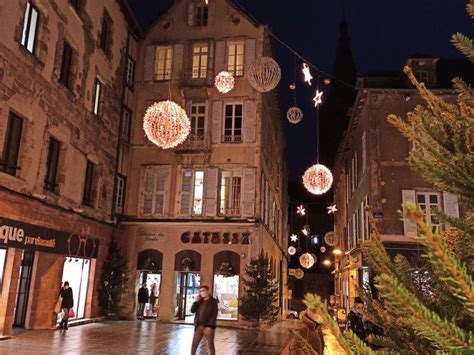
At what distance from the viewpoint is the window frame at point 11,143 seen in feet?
43.0

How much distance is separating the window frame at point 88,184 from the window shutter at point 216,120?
620 centimetres

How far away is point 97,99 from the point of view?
19.6 meters

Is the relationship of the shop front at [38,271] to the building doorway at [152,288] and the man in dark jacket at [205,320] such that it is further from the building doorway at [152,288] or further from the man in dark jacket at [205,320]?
the man in dark jacket at [205,320]

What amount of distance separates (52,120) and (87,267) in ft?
22.0

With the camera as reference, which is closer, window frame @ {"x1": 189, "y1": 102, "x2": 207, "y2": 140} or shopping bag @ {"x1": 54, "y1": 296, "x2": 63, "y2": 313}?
shopping bag @ {"x1": 54, "y1": 296, "x2": 63, "y2": 313}

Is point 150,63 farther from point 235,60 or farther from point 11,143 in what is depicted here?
point 11,143

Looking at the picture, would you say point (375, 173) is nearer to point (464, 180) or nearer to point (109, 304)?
point (109, 304)

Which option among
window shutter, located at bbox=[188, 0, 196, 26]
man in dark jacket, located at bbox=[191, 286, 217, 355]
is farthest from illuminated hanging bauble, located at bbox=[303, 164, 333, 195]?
window shutter, located at bbox=[188, 0, 196, 26]

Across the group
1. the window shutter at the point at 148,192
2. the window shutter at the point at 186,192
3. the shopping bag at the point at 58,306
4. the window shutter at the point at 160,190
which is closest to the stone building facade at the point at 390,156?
the window shutter at the point at 186,192

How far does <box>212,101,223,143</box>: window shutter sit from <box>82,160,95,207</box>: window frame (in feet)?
20.3

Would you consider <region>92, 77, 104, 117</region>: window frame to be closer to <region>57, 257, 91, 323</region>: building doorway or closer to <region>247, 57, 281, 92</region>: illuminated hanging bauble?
<region>57, 257, 91, 323</region>: building doorway

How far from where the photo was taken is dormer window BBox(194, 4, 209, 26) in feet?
76.5

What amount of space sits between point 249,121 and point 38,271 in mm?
11906

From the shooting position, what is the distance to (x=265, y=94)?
77.9 ft
